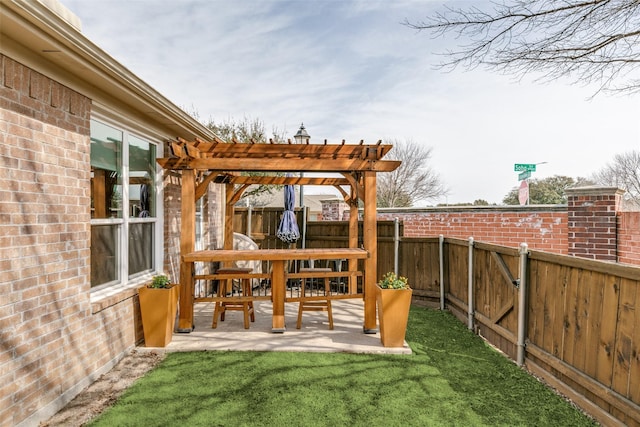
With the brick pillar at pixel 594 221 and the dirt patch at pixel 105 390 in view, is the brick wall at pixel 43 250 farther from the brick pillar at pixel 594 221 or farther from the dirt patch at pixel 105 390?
the brick pillar at pixel 594 221

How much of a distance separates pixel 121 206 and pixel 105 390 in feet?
6.38

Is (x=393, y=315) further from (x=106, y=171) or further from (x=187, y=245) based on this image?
(x=106, y=171)

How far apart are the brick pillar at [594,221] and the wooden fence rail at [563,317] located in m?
1.96

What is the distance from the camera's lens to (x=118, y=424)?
2.87m

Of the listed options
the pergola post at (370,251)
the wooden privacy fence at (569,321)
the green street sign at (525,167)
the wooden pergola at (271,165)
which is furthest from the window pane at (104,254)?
the green street sign at (525,167)

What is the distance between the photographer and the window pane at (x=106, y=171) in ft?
12.7

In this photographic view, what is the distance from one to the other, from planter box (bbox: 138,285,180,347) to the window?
332 millimetres

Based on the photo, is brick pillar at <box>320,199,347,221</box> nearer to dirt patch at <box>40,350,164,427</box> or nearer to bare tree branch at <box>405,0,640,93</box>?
bare tree branch at <box>405,0,640,93</box>

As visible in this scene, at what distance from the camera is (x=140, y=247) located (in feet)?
16.0

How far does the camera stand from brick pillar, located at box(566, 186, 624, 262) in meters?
5.98

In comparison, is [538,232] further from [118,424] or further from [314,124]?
[314,124]

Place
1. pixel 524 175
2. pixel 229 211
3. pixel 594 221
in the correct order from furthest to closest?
pixel 524 175, pixel 229 211, pixel 594 221

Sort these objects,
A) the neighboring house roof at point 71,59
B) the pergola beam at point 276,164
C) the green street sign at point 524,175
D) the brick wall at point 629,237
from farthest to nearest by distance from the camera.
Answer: the green street sign at point 524,175 → the brick wall at point 629,237 → the pergola beam at point 276,164 → the neighboring house roof at point 71,59

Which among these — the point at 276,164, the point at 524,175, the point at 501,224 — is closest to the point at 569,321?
the point at 276,164
